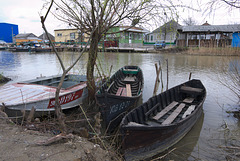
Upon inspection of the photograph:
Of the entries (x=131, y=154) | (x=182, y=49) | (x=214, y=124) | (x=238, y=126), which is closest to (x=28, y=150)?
(x=131, y=154)

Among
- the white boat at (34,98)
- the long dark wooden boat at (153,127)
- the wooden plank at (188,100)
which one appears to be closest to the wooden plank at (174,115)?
the long dark wooden boat at (153,127)

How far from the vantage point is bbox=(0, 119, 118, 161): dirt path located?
3.28 meters

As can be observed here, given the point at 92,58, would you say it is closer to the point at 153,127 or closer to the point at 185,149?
the point at 153,127

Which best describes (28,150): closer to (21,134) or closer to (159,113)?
(21,134)

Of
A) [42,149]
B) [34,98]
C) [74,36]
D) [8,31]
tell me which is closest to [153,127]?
[42,149]

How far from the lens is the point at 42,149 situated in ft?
11.4

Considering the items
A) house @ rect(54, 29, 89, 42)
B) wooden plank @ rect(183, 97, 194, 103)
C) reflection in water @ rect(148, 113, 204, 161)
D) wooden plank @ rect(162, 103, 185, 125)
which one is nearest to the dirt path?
reflection in water @ rect(148, 113, 204, 161)

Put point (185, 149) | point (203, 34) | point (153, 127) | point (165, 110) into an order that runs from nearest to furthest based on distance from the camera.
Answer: point (153, 127) < point (185, 149) < point (165, 110) < point (203, 34)

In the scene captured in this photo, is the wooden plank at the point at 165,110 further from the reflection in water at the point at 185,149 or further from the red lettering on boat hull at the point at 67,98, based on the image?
the red lettering on boat hull at the point at 67,98

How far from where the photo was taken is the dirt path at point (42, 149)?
3279mm

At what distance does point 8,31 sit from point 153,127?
284ft

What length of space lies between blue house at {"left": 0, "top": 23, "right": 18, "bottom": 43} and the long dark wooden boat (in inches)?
3186

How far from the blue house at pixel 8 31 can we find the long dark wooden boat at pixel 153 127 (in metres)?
80.9

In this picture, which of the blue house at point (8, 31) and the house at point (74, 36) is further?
the blue house at point (8, 31)
